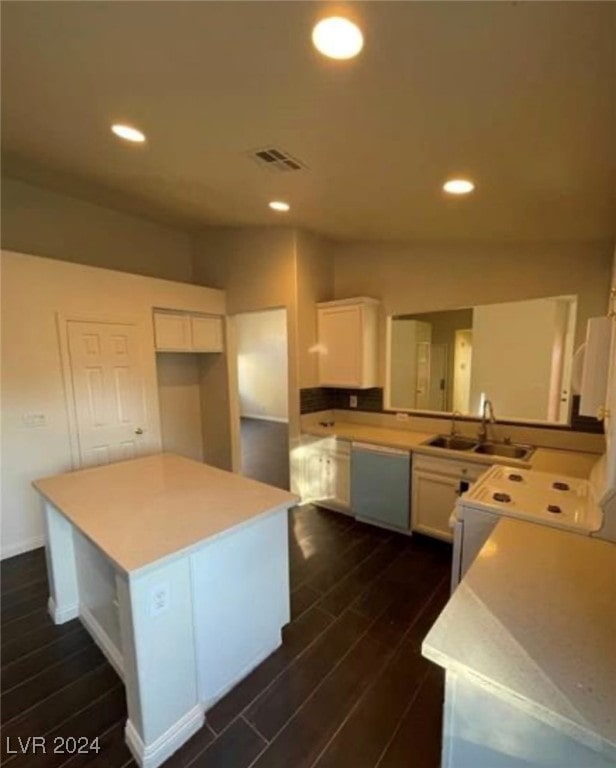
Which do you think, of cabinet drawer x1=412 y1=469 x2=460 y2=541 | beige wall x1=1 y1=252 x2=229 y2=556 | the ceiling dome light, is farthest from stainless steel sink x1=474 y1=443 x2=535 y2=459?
beige wall x1=1 y1=252 x2=229 y2=556

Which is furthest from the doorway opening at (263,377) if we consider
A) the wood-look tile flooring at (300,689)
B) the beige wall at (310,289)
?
the wood-look tile flooring at (300,689)

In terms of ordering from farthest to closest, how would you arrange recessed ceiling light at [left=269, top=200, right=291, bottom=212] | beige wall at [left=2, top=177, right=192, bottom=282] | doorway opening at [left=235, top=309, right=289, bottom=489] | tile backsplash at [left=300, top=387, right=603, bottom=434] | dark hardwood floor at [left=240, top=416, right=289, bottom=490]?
1. doorway opening at [left=235, top=309, right=289, bottom=489]
2. dark hardwood floor at [left=240, top=416, right=289, bottom=490]
3. tile backsplash at [left=300, top=387, right=603, bottom=434]
4. beige wall at [left=2, top=177, right=192, bottom=282]
5. recessed ceiling light at [left=269, top=200, right=291, bottom=212]

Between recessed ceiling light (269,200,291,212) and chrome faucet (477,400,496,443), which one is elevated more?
recessed ceiling light (269,200,291,212)

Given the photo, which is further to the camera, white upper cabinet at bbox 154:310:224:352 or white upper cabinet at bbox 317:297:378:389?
white upper cabinet at bbox 154:310:224:352

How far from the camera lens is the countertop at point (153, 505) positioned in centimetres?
143

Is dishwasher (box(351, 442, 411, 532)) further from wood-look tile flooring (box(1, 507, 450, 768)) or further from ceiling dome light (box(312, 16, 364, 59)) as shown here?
ceiling dome light (box(312, 16, 364, 59))

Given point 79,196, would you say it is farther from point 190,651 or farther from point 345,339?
point 190,651

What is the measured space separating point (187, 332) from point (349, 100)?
117 inches

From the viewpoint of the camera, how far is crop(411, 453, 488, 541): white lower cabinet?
2719 mm

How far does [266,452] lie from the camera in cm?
589

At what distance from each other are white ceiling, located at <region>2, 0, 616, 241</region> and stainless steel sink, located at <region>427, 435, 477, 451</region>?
169cm

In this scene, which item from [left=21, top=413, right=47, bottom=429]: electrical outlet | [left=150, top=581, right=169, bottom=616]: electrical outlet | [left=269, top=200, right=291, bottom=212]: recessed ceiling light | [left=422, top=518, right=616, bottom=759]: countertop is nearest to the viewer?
[left=422, top=518, right=616, bottom=759]: countertop

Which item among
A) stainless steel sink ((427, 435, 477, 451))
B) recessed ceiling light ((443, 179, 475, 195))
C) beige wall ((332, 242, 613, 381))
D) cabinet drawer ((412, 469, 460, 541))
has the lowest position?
cabinet drawer ((412, 469, 460, 541))

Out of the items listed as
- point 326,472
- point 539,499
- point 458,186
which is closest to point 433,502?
point 326,472
